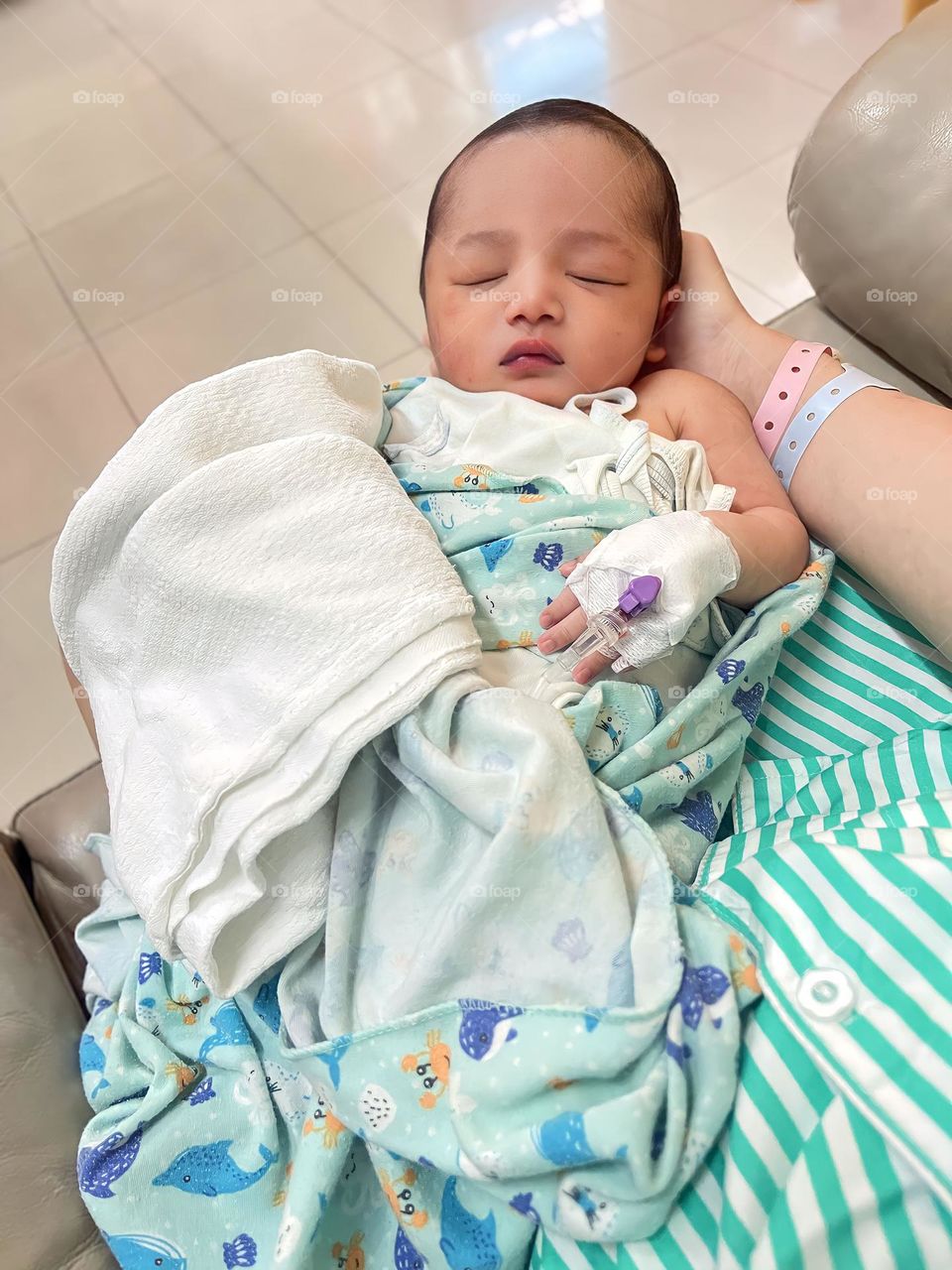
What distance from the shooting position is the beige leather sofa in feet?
2.48

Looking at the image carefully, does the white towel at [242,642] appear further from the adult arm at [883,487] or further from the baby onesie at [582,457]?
the adult arm at [883,487]

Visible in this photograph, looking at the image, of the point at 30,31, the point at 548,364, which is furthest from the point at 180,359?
the point at 30,31

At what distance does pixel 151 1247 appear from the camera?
2.13 ft

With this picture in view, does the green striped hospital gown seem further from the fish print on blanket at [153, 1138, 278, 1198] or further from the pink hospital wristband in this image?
the pink hospital wristband

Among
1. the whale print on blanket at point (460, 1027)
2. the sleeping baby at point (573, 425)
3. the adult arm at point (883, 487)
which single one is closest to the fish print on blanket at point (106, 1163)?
the whale print on blanket at point (460, 1027)

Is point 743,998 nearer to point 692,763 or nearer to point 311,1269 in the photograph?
point 692,763

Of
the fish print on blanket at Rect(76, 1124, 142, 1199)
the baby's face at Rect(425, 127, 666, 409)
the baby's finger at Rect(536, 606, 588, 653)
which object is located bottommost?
the fish print on blanket at Rect(76, 1124, 142, 1199)

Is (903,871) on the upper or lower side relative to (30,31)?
lower

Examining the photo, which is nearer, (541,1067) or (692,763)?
(541,1067)

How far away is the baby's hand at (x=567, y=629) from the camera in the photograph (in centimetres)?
75

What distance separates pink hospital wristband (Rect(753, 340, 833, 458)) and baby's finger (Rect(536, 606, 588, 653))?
346mm

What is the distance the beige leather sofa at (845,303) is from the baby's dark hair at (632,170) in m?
0.15

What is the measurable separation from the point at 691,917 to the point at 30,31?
3.35 meters

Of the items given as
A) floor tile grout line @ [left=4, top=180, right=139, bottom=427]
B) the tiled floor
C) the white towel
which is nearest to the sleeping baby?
the white towel
